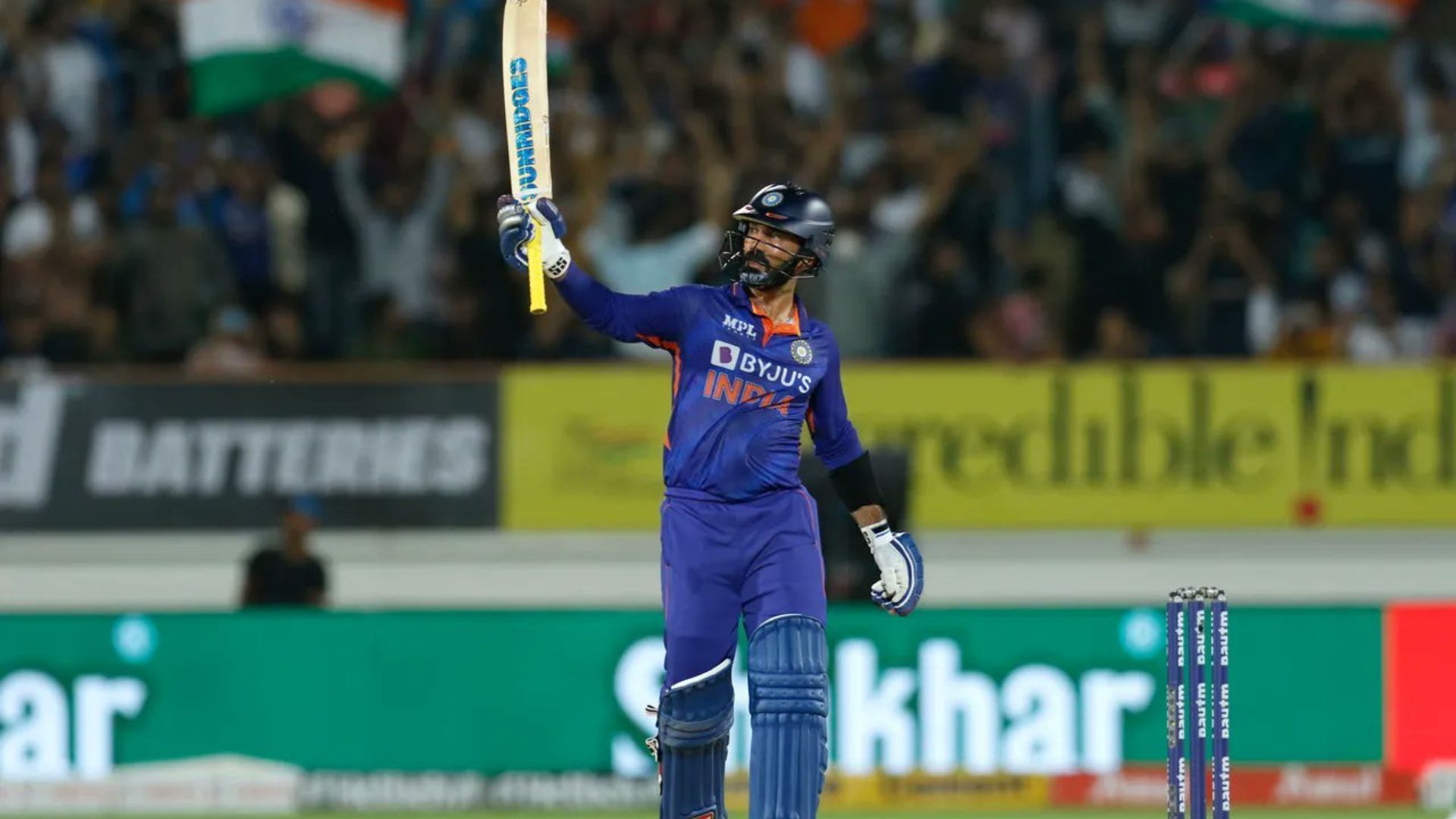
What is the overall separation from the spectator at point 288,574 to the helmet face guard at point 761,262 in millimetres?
6641

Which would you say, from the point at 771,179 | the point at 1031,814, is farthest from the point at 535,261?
the point at 771,179

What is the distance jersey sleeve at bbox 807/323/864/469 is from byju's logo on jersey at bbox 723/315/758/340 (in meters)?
0.31

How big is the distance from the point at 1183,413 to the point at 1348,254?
172 cm

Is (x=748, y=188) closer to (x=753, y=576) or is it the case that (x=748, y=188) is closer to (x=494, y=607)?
(x=494, y=607)

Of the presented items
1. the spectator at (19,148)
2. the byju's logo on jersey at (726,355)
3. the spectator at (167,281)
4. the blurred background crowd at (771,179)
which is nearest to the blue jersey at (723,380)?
the byju's logo on jersey at (726,355)

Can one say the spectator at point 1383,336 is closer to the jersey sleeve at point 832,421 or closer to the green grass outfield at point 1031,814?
the green grass outfield at point 1031,814

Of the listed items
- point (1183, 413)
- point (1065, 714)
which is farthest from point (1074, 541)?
point (1065, 714)

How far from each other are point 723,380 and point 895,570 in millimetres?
934

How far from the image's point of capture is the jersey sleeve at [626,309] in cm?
902

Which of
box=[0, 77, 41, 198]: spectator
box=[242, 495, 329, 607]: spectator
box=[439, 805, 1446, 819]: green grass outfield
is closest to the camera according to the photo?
box=[439, 805, 1446, 819]: green grass outfield

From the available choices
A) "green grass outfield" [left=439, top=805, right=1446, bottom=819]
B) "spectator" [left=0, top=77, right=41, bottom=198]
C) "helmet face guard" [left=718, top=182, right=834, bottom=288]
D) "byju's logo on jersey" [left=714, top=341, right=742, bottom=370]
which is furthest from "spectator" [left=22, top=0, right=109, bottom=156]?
"byju's logo on jersey" [left=714, top=341, right=742, bottom=370]

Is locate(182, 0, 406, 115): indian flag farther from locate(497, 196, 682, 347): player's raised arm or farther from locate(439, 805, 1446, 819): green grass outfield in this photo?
locate(497, 196, 682, 347): player's raised arm

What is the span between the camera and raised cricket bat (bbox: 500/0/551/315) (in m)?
9.15

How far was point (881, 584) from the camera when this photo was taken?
9430 mm
